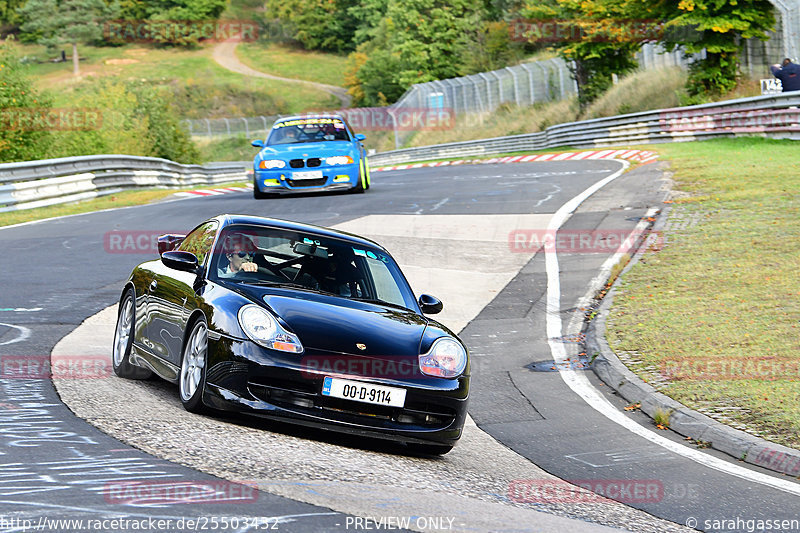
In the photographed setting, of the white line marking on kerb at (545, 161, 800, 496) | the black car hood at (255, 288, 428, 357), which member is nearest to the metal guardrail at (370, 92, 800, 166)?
the white line marking on kerb at (545, 161, 800, 496)

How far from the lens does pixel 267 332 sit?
6609mm

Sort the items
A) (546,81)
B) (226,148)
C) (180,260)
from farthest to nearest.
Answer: (226,148)
(546,81)
(180,260)

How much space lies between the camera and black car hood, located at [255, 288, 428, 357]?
6691 millimetres

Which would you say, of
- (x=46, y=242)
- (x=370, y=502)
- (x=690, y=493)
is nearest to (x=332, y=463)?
(x=370, y=502)

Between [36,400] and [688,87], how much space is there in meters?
36.3

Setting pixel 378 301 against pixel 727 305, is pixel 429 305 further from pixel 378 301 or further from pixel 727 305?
pixel 727 305

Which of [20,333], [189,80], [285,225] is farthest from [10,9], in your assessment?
[285,225]

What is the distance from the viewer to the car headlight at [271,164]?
2312cm

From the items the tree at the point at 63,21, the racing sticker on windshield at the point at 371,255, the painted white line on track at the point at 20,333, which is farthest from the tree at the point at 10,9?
the racing sticker on windshield at the point at 371,255

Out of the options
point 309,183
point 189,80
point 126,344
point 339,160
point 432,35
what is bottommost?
point 126,344

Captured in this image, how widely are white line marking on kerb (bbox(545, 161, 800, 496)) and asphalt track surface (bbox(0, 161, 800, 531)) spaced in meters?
0.08

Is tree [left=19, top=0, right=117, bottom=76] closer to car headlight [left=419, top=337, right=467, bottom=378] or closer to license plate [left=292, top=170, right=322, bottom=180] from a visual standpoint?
license plate [left=292, top=170, right=322, bottom=180]

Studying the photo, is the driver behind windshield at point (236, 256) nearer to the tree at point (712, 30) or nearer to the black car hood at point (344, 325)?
the black car hood at point (344, 325)

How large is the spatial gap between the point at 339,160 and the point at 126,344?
15.4 metres
